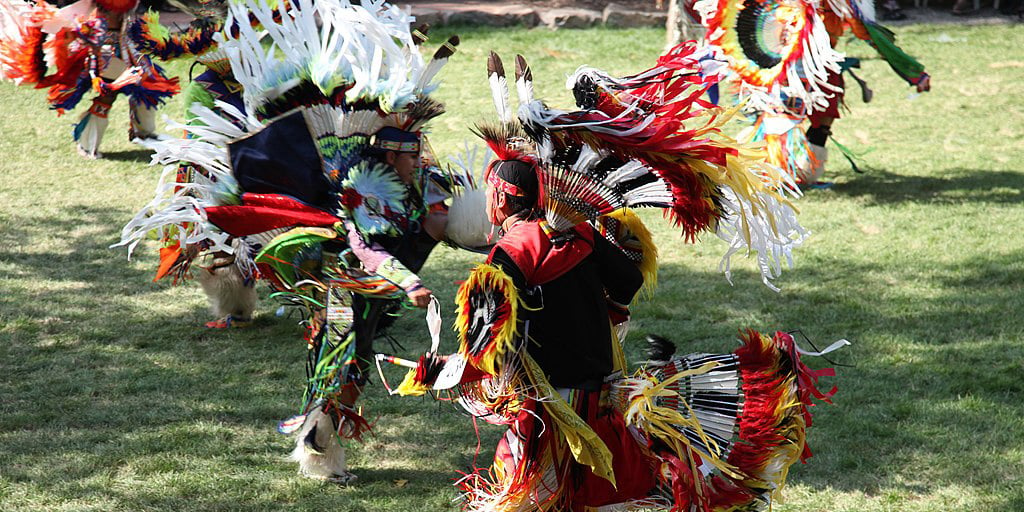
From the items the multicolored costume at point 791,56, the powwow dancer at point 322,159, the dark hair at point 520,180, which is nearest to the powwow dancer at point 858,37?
the multicolored costume at point 791,56

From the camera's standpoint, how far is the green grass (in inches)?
160

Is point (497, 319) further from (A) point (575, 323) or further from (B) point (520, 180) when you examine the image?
(B) point (520, 180)

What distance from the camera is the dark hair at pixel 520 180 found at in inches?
119

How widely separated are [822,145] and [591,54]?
15.8ft

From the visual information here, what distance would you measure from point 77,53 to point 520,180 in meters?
6.46

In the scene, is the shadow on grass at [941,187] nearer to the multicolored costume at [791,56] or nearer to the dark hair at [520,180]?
the multicolored costume at [791,56]

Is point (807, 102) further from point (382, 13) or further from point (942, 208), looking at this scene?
point (382, 13)

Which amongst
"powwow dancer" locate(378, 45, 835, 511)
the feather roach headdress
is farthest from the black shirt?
the feather roach headdress

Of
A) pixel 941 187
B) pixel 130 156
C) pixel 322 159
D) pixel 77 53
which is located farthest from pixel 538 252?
pixel 130 156

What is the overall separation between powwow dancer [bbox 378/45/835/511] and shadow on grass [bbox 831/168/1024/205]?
5.34 meters

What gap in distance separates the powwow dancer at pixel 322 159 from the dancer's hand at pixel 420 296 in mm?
277

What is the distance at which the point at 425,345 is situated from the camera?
18.5 feet

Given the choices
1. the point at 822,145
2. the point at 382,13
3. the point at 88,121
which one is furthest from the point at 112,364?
the point at 822,145

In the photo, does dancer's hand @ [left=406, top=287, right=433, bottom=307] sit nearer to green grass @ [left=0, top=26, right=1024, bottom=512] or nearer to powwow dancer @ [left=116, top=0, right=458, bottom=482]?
powwow dancer @ [left=116, top=0, right=458, bottom=482]
